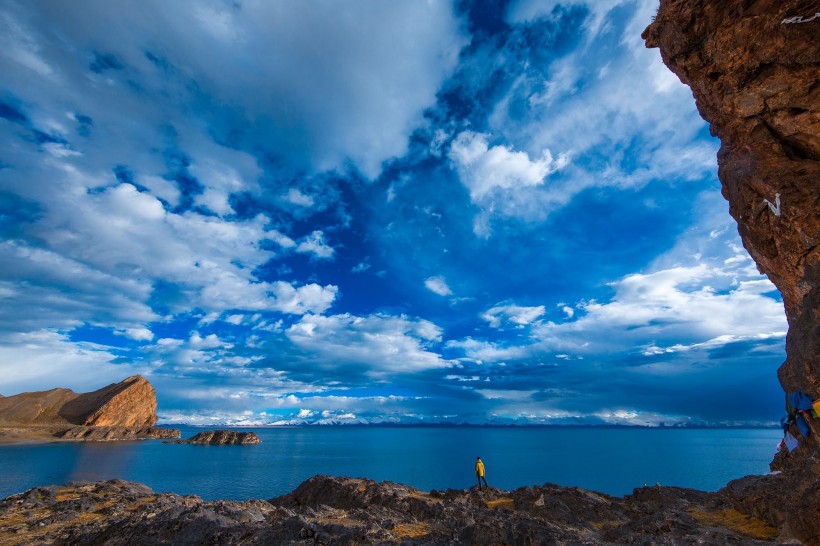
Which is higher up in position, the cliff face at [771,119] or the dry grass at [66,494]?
the cliff face at [771,119]

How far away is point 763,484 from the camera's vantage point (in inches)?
839

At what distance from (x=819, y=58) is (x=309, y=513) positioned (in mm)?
33885

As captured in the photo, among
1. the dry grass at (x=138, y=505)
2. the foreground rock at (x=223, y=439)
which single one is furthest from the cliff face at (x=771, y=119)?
the foreground rock at (x=223, y=439)

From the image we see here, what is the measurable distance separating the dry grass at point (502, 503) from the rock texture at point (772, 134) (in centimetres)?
1440

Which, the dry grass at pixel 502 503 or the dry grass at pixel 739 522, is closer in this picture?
the dry grass at pixel 739 522

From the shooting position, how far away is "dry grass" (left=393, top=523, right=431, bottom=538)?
1849 centimetres

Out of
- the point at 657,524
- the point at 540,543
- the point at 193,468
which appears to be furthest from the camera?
the point at 193,468

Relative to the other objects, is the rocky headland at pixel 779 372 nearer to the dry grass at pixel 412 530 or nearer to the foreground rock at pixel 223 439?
the dry grass at pixel 412 530

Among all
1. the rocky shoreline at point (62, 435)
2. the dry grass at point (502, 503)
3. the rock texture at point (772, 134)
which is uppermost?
the rock texture at point (772, 134)

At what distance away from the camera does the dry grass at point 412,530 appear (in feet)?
60.7

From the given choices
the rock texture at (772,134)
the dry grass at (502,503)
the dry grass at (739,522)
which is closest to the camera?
the dry grass at (739,522)

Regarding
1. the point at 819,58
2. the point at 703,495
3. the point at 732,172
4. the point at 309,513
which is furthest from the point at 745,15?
the point at 309,513

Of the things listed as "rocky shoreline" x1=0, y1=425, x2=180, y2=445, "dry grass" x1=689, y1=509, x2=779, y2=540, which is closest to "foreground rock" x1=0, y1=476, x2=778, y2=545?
"dry grass" x1=689, y1=509, x2=779, y2=540

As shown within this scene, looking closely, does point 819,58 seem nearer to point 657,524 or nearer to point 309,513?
point 657,524
